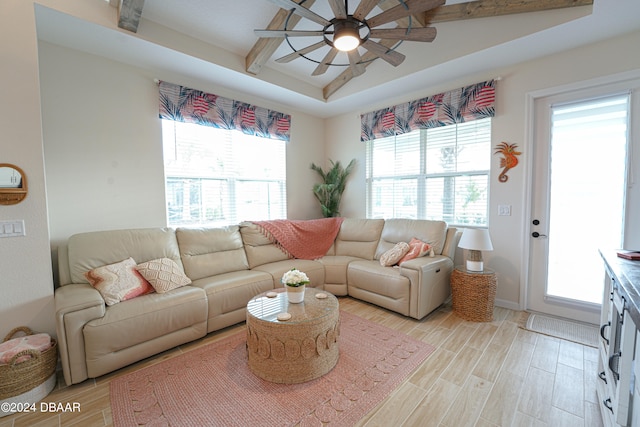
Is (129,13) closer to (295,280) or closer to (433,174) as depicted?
(295,280)

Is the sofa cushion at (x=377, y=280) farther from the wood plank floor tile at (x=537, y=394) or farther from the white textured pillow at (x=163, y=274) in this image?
the white textured pillow at (x=163, y=274)

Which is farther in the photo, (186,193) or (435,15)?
(186,193)

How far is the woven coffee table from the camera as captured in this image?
1822 mm

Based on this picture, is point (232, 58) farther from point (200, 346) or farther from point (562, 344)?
point (562, 344)

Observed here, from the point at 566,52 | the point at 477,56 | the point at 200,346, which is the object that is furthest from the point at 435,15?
the point at 200,346

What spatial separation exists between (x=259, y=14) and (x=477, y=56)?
2.23 metres

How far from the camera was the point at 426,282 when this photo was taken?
9.00 feet

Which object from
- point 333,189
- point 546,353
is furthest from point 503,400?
point 333,189

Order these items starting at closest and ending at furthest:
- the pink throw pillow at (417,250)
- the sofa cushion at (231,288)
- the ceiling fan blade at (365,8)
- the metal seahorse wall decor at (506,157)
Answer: the ceiling fan blade at (365,8) < the sofa cushion at (231,288) < the metal seahorse wall decor at (506,157) < the pink throw pillow at (417,250)

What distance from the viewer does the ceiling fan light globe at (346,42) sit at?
1.85 metres

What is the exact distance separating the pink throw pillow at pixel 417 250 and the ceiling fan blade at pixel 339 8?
7.81ft

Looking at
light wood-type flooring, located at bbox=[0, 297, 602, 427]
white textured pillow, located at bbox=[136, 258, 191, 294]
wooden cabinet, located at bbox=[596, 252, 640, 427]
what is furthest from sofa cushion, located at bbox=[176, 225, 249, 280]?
wooden cabinet, located at bbox=[596, 252, 640, 427]

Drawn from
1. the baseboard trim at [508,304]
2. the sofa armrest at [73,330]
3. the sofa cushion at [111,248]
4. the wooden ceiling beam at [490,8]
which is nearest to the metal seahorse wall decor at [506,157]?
the wooden ceiling beam at [490,8]

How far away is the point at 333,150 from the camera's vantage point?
4.79 metres
